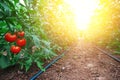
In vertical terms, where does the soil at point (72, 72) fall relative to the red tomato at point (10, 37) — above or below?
below

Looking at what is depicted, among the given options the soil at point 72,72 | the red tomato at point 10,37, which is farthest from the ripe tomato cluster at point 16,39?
the soil at point 72,72

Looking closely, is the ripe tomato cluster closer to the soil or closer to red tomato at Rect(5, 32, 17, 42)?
red tomato at Rect(5, 32, 17, 42)

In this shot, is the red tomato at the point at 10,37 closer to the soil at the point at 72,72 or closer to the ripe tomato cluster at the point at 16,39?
A: the ripe tomato cluster at the point at 16,39

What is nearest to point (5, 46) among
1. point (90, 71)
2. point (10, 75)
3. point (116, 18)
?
point (10, 75)

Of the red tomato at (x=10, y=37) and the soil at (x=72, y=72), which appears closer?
the red tomato at (x=10, y=37)

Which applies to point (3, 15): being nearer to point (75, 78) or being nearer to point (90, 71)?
point (75, 78)

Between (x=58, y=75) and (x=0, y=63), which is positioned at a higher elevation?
(x=0, y=63)

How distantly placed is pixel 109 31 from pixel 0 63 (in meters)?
5.33

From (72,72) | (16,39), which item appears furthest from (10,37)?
(72,72)

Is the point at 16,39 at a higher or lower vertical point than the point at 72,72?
higher

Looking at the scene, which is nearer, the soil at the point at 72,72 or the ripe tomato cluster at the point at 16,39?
the ripe tomato cluster at the point at 16,39

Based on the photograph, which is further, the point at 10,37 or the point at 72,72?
the point at 72,72

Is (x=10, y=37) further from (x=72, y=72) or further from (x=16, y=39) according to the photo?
(x=72, y=72)

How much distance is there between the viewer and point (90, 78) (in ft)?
10.8
